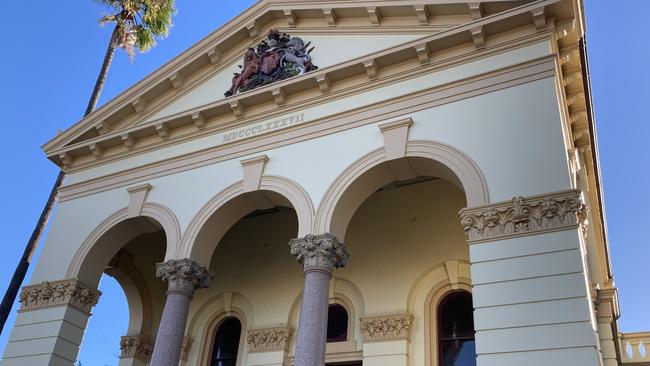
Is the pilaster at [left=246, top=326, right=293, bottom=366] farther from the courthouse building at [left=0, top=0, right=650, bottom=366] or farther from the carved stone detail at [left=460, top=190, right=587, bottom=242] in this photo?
the carved stone detail at [left=460, top=190, right=587, bottom=242]

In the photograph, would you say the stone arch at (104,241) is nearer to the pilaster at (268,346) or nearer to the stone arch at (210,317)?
the stone arch at (210,317)

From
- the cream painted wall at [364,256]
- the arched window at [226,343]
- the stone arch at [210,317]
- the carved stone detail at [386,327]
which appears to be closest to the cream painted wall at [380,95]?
the cream painted wall at [364,256]

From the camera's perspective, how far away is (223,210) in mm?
14664

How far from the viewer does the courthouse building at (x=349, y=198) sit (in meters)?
10.6

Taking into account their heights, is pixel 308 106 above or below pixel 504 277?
above

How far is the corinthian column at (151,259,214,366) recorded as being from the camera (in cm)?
1295

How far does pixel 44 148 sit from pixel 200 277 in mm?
7404

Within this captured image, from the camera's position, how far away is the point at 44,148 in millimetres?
18094

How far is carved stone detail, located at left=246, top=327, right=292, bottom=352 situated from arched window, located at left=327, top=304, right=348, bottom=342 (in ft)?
3.55

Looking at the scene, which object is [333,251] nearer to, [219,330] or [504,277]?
[504,277]

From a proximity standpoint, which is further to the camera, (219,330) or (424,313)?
(219,330)

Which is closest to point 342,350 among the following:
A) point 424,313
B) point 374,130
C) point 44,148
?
point 424,313

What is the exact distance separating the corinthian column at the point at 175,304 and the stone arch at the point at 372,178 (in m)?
3.22

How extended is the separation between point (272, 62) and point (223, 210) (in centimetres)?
407
